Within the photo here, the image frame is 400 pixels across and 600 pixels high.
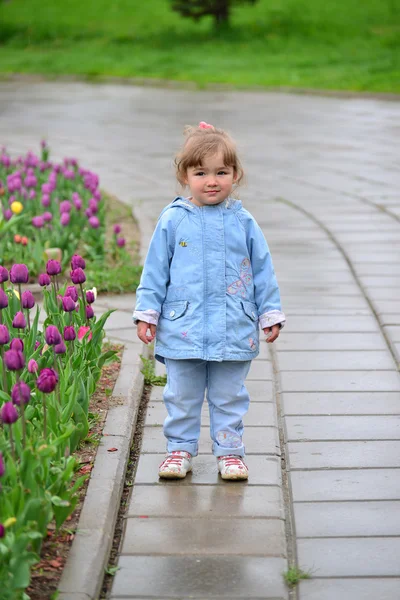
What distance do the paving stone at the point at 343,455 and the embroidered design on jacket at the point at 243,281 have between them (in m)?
0.68

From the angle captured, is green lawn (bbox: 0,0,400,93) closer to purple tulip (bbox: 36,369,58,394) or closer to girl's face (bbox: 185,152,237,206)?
girl's face (bbox: 185,152,237,206)

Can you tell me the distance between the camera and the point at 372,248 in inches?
284

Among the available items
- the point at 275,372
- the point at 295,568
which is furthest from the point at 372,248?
the point at 295,568

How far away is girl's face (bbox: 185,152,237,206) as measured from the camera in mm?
3744

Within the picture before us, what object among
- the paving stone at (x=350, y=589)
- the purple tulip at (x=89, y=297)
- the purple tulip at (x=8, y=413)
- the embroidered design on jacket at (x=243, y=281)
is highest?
the purple tulip at (x=89, y=297)

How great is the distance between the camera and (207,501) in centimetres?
364

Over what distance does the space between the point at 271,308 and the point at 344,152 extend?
7882mm

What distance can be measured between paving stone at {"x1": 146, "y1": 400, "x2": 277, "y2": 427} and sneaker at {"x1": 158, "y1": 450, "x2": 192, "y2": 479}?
49 cm

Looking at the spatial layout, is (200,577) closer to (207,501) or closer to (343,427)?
(207,501)

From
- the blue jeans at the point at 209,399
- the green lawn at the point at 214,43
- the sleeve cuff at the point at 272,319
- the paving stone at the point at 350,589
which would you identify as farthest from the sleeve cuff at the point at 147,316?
the green lawn at the point at 214,43

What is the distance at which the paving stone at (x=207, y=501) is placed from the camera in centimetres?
354

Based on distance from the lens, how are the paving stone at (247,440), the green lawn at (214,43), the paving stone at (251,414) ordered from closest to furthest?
the paving stone at (247,440) → the paving stone at (251,414) → the green lawn at (214,43)

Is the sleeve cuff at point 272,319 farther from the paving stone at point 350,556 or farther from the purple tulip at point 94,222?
the purple tulip at point 94,222

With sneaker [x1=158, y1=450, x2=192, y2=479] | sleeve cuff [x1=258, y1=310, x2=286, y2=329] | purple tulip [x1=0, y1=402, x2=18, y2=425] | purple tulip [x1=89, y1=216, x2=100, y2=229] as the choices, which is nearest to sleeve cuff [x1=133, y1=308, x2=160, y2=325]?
sleeve cuff [x1=258, y1=310, x2=286, y2=329]
